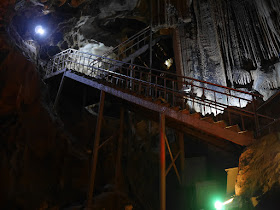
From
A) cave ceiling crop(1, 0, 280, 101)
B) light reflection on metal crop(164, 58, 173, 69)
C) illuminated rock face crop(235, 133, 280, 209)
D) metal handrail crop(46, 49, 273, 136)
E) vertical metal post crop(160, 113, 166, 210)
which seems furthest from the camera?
light reflection on metal crop(164, 58, 173, 69)

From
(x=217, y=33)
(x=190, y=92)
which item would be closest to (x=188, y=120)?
(x=190, y=92)

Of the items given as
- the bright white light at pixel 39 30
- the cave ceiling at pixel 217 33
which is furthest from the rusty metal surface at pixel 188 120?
the bright white light at pixel 39 30

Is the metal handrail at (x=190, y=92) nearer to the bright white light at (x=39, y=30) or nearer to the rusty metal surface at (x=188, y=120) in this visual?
the rusty metal surface at (x=188, y=120)

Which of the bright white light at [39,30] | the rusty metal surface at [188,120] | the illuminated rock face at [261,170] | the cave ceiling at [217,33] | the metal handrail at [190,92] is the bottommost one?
the illuminated rock face at [261,170]

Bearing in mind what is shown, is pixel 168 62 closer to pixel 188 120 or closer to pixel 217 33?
pixel 217 33

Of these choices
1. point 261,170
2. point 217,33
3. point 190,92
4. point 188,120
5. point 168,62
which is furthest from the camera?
point 168,62

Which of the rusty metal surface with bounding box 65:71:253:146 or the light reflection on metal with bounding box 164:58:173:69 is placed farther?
the light reflection on metal with bounding box 164:58:173:69

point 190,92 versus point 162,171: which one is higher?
point 190,92

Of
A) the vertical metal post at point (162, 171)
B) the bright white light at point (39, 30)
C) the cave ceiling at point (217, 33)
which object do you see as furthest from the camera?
the bright white light at point (39, 30)

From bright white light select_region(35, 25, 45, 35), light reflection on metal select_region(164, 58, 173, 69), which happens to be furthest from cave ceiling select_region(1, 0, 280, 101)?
light reflection on metal select_region(164, 58, 173, 69)

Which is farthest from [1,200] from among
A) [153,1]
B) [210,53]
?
[153,1]

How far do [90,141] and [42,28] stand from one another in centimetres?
896

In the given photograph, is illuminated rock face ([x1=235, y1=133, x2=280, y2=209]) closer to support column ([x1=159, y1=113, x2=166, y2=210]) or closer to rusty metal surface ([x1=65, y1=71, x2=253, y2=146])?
rusty metal surface ([x1=65, y1=71, x2=253, y2=146])

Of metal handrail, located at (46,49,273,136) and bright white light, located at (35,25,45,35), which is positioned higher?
bright white light, located at (35,25,45,35)
